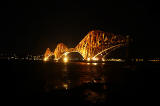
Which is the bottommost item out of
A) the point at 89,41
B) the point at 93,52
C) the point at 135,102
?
the point at 135,102

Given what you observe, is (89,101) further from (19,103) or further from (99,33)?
(99,33)

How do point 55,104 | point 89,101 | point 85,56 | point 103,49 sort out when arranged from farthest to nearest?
point 85,56
point 103,49
point 89,101
point 55,104

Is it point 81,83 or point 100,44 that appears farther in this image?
point 100,44

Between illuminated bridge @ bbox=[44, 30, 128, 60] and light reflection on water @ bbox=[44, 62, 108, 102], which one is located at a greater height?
illuminated bridge @ bbox=[44, 30, 128, 60]

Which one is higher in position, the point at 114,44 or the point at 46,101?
the point at 114,44

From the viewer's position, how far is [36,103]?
7.42 metres

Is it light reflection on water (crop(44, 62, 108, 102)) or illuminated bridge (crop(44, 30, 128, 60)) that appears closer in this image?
light reflection on water (crop(44, 62, 108, 102))

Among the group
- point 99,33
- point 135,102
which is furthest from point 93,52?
point 135,102

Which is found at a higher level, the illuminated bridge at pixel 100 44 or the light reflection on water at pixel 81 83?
the illuminated bridge at pixel 100 44

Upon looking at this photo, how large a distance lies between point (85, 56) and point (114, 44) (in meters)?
15.3

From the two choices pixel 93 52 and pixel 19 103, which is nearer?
pixel 19 103

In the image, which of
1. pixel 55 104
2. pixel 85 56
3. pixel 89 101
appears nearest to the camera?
pixel 55 104

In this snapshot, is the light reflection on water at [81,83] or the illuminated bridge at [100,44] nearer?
the light reflection on water at [81,83]

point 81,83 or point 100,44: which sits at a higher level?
point 100,44
